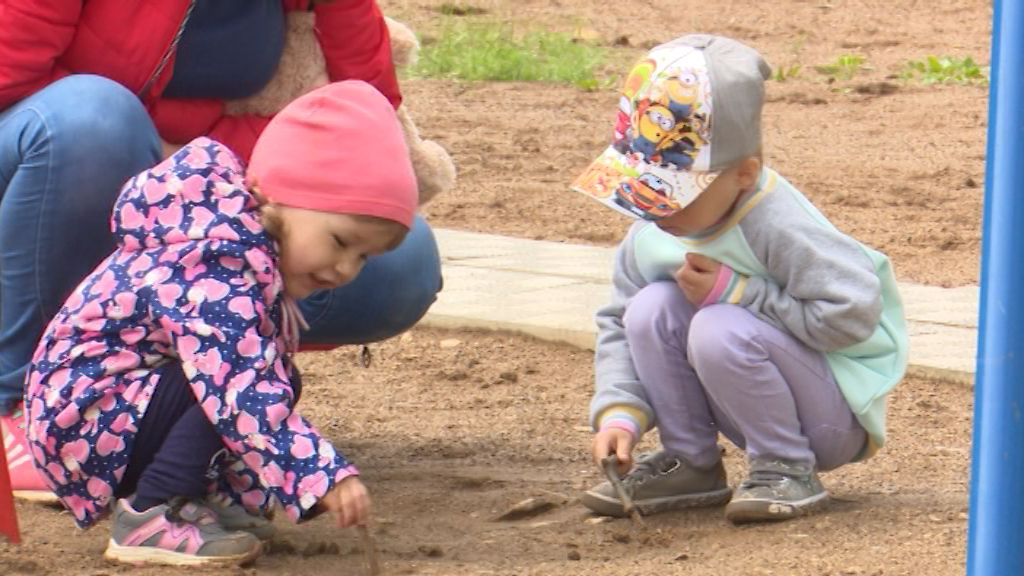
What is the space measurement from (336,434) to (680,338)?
3.39 ft

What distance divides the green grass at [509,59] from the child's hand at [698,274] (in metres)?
5.66

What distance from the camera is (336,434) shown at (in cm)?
424

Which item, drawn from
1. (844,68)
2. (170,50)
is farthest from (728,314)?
(844,68)

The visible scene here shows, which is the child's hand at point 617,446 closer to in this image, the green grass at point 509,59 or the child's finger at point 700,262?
the child's finger at point 700,262

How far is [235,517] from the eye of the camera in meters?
3.34

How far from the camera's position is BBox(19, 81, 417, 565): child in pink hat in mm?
3010

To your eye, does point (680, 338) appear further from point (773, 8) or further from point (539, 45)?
point (773, 8)

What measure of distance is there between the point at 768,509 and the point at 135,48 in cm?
148

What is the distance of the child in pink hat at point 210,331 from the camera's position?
301cm

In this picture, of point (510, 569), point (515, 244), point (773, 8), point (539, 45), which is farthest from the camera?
point (773, 8)

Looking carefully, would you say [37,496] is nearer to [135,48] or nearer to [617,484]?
[135,48]

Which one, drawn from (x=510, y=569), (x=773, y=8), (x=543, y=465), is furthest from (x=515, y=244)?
(x=773, y=8)

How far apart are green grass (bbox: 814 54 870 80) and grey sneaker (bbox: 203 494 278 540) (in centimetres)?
643

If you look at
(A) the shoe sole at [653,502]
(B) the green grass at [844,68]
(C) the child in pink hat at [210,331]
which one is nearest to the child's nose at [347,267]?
(C) the child in pink hat at [210,331]
